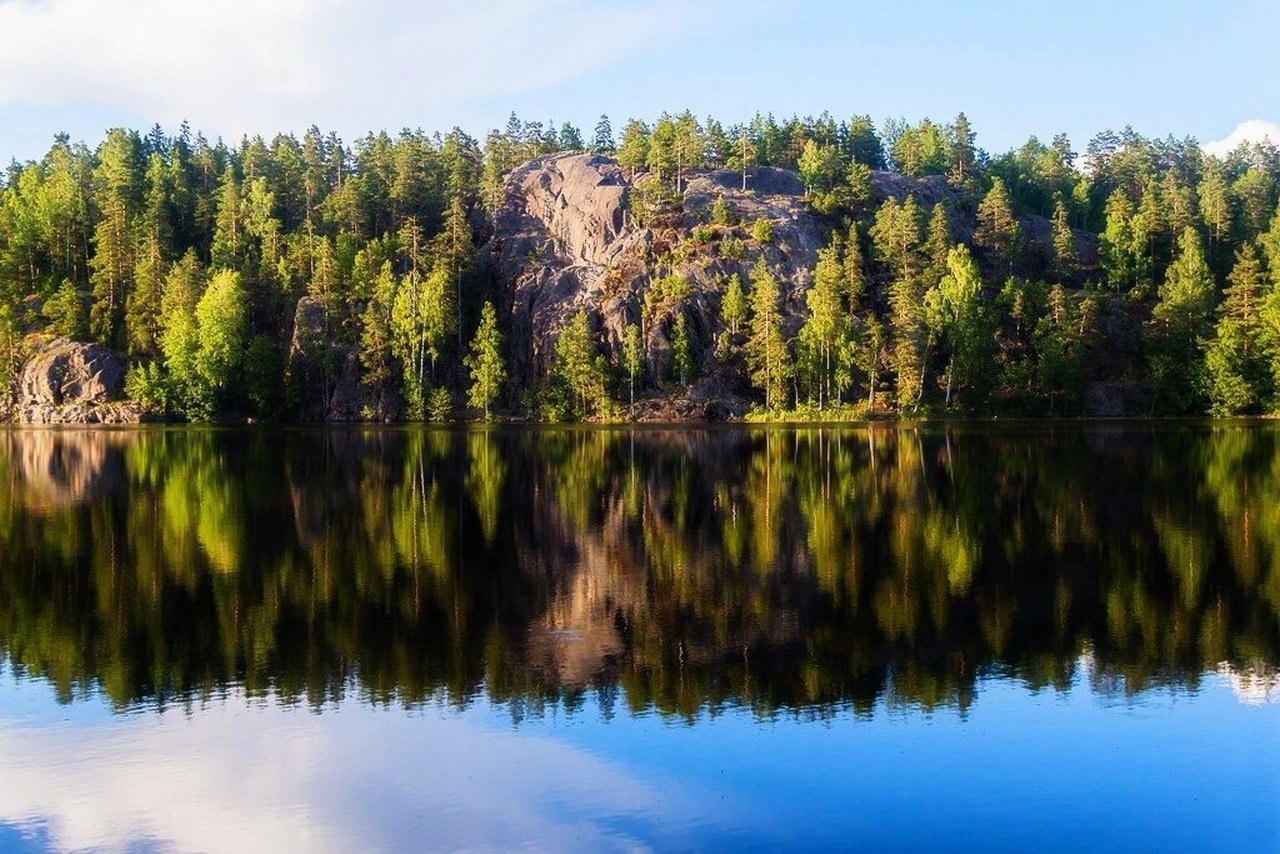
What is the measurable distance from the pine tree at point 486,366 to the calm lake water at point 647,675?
86809 mm

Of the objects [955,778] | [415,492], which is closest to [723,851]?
[955,778]

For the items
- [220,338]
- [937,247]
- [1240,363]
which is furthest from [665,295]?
[1240,363]

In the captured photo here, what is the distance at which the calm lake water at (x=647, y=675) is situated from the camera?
16453 mm

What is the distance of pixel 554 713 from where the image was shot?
2081 centimetres

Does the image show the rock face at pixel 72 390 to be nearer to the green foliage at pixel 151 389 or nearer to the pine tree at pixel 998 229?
the green foliage at pixel 151 389

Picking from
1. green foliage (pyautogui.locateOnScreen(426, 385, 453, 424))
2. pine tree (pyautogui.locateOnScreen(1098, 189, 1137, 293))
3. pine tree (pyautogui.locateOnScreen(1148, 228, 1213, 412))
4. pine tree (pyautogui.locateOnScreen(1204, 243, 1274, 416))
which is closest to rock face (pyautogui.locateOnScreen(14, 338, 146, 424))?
green foliage (pyautogui.locateOnScreen(426, 385, 453, 424))

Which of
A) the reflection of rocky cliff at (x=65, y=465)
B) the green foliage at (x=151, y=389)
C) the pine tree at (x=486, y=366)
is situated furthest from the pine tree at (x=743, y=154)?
the reflection of rocky cliff at (x=65, y=465)

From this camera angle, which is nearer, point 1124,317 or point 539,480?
point 539,480

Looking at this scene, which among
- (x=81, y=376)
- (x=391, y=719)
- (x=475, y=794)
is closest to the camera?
(x=475, y=794)

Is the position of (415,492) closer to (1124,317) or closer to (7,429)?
(7,429)

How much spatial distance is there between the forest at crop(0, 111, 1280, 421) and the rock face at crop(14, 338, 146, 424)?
12.6ft

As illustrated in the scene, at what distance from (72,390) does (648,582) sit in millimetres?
126755

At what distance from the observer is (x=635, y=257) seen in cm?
14900

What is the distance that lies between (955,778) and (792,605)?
1119cm
